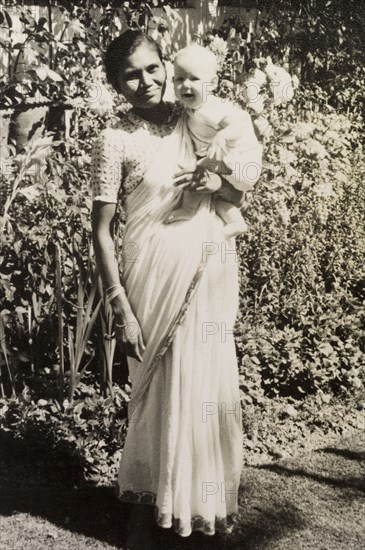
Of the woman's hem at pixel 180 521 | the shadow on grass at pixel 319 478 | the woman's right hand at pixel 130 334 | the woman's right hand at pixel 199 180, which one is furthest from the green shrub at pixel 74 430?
the woman's right hand at pixel 199 180

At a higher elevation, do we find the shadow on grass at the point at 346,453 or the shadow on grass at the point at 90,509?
the shadow on grass at the point at 90,509

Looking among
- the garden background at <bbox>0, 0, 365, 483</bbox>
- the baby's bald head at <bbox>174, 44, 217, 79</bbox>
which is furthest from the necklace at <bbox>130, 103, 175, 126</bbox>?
the garden background at <bbox>0, 0, 365, 483</bbox>

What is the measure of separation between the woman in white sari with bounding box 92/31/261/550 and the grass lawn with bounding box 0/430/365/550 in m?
0.44

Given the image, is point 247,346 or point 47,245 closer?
point 47,245

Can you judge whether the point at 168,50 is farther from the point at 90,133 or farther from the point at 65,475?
the point at 65,475

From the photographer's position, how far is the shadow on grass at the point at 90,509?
10.3ft

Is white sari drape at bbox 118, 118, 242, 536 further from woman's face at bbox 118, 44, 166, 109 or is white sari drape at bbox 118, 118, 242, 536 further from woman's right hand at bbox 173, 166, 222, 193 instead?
woman's face at bbox 118, 44, 166, 109

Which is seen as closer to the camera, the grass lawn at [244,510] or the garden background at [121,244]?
the grass lawn at [244,510]

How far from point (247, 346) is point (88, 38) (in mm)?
3015

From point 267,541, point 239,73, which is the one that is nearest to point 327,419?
point 267,541

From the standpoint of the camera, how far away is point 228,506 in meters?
2.93

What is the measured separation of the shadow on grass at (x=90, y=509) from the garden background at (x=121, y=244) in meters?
0.10

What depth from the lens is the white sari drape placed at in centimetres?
265

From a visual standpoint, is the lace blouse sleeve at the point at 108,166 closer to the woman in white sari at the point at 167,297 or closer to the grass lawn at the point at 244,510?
the woman in white sari at the point at 167,297
